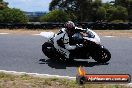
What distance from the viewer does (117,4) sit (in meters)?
67.1

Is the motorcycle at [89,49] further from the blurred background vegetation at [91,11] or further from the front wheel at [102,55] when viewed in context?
the blurred background vegetation at [91,11]

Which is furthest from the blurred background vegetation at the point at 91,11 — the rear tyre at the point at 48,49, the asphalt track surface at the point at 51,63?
the rear tyre at the point at 48,49

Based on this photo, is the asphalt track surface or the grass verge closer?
the grass verge

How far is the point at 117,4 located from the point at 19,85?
58.8 m

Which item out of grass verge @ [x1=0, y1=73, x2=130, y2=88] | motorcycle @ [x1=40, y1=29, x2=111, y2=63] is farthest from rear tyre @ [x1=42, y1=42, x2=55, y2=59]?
grass verge @ [x1=0, y1=73, x2=130, y2=88]

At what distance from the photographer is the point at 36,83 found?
31.9 feet

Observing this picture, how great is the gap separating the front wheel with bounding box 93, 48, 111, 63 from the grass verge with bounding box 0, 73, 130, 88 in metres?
3.30

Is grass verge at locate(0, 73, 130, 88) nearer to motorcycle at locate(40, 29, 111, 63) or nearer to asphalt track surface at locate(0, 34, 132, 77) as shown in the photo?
asphalt track surface at locate(0, 34, 132, 77)

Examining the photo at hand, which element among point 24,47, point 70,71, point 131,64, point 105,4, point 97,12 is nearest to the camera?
point 70,71

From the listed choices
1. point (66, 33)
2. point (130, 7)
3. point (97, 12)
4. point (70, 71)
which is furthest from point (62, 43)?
point (130, 7)

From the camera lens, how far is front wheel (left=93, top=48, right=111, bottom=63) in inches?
523

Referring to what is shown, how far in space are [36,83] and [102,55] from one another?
4.16 m

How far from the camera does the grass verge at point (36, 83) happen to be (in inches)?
369

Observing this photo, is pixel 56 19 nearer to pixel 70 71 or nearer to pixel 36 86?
pixel 70 71
